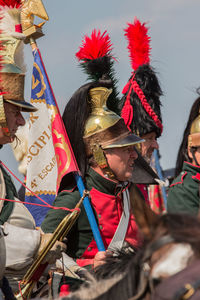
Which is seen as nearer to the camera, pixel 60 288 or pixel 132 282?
pixel 132 282

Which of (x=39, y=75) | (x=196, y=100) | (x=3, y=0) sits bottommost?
(x=196, y=100)

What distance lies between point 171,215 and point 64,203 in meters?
2.45

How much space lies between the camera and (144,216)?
94.4 inches

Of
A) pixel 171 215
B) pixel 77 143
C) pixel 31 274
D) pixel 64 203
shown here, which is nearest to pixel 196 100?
pixel 77 143

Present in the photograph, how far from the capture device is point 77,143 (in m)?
5.15

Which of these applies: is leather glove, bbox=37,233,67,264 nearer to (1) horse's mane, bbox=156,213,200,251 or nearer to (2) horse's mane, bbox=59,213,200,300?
(2) horse's mane, bbox=59,213,200,300

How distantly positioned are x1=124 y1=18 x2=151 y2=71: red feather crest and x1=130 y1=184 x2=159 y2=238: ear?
199 inches

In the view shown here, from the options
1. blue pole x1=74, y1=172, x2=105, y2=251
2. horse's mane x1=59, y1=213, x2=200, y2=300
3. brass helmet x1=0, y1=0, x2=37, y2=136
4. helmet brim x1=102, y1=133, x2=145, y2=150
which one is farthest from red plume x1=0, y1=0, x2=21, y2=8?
horse's mane x1=59, y1=213, x2=200, y2=300

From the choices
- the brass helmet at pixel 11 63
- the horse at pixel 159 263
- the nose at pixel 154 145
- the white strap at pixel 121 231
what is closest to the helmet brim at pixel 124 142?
the white strap at pixel 121 231

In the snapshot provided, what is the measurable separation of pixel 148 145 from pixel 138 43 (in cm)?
127

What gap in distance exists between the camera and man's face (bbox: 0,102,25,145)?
377cm

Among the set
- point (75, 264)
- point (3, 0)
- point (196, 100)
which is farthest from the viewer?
point (196, 100)

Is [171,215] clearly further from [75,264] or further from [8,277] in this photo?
[75,264]

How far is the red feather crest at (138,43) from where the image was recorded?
722 cm
